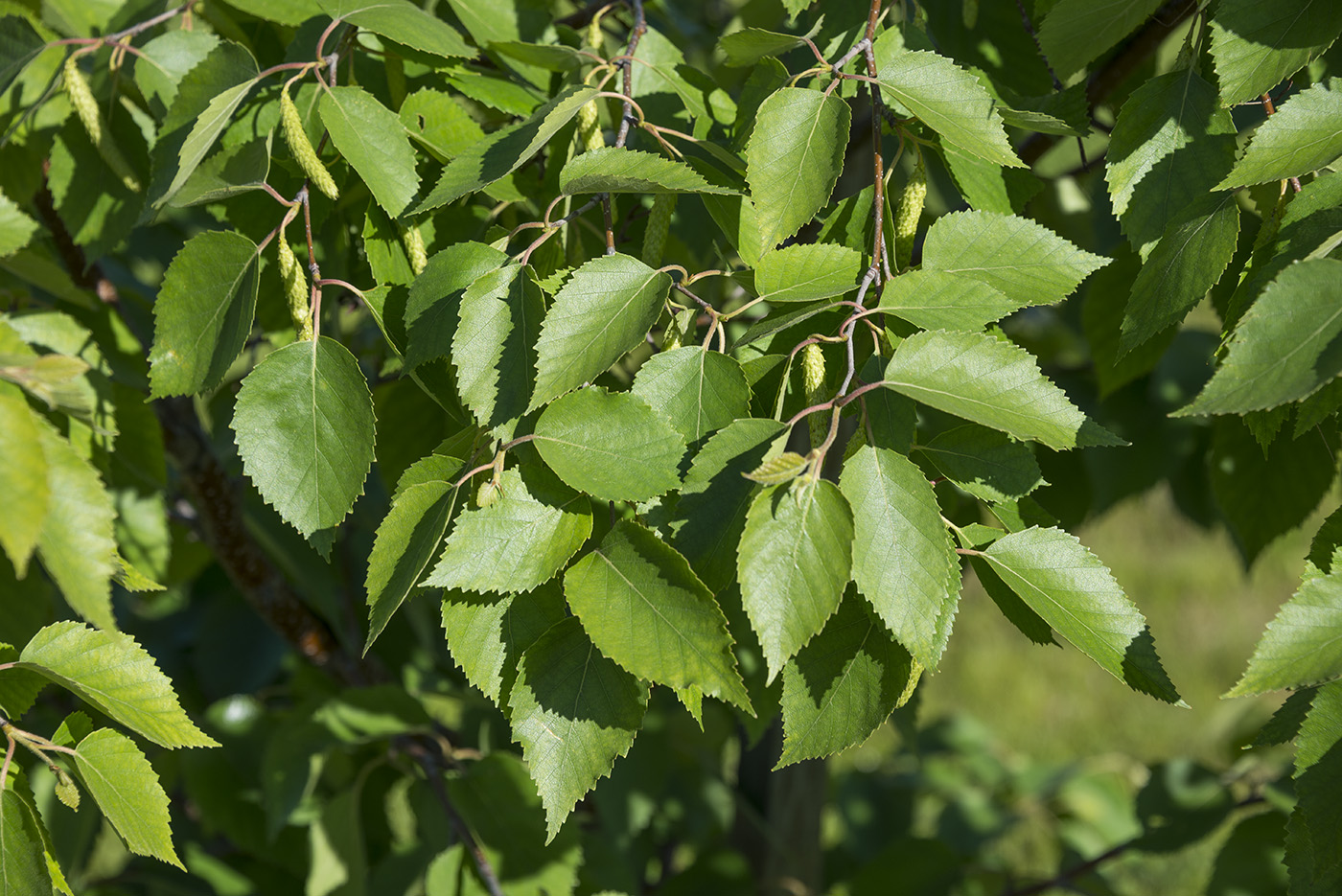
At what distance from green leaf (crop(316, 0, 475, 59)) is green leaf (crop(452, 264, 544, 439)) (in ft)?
0.59

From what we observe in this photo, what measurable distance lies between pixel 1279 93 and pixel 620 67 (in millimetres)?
454

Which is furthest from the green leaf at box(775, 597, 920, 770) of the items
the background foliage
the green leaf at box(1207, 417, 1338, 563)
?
the green leaf at box(1207, 417, 1338, 563)

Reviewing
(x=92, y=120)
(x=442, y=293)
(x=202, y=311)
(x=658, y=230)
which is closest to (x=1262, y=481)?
(x=658, y=230)

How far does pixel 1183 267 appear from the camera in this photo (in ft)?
1.96

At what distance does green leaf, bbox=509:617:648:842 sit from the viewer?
22.0 inches

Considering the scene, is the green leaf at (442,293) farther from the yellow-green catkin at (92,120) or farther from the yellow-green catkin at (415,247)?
the yellow-green catkin at (92,120)

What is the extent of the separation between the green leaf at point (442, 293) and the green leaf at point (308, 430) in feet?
0.15

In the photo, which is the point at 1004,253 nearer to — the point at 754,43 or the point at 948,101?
the point at 948,101

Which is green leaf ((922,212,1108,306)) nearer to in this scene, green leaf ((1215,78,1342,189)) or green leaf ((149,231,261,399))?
green leaf ((1215,78,1342,189))

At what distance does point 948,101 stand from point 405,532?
15.2 inches

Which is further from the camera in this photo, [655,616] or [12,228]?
[12,228]

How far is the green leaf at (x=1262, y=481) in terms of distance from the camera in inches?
33.9

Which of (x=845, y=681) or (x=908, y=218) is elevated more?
(x=908, y=218)

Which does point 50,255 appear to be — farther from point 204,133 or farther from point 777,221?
point 777,221
